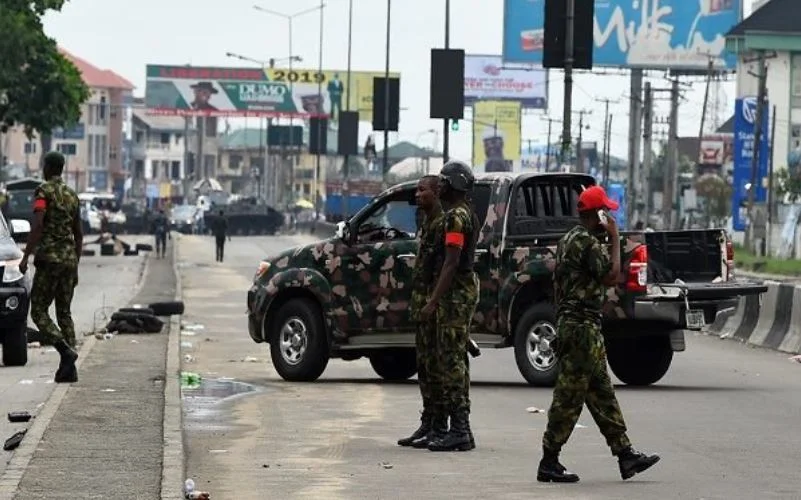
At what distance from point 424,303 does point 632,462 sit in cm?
226

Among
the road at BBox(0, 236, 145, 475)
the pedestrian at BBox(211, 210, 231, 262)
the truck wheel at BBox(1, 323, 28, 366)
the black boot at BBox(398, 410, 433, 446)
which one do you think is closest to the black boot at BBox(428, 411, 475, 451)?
the black boot at BBox(398, 410, 433, 446)

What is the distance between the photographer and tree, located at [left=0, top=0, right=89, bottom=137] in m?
61.2

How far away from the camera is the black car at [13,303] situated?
21281 millimetres

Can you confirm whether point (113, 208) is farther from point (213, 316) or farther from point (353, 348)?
point (353, 348)

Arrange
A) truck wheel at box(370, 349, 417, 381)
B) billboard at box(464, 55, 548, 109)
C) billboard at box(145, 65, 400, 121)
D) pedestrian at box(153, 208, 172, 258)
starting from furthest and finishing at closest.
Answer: billboard at box(464, 55, 548, 109) → billboard at box(145, 65, 400, 121) → pedestrian at box(153, 208, 172, 258) → truck wheel at box(370, 349, 417, 381)

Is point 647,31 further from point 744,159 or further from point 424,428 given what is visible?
point 424,428

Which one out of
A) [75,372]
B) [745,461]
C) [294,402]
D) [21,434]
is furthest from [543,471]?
[75,372]

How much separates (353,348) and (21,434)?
6.00m

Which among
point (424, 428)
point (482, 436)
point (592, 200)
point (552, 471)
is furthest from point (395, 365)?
point (592, 200)

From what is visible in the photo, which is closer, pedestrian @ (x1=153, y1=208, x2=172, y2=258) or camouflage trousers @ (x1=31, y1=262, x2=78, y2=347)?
camouflage trousers @ (x1=31, y1=262, x2=78, y2=347)

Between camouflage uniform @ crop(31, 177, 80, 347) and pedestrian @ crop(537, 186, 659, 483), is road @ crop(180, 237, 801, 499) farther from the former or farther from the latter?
camouflage uniform @ crop(31, 177, 80, 347)

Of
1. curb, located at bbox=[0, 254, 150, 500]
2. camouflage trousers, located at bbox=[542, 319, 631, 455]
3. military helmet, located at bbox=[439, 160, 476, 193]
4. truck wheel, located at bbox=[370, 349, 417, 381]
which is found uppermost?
military helmet, located at bbox=[439, 160, 476, 193]

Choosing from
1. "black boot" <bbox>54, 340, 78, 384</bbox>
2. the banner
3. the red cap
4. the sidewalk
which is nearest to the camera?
the sidewalk

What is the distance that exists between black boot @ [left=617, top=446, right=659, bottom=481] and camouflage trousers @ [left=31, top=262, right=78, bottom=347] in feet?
23.4
